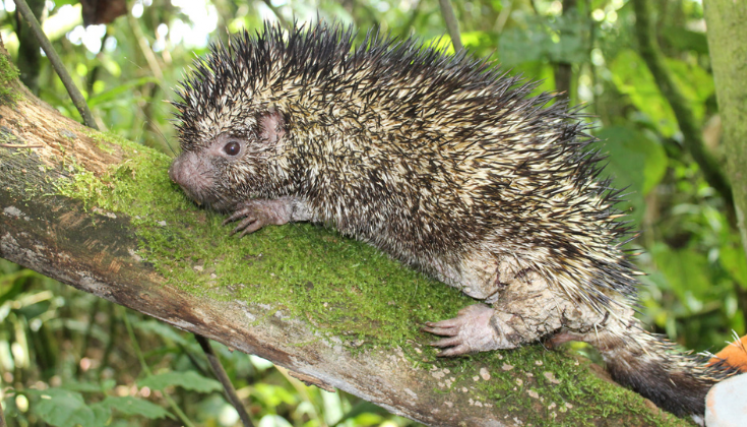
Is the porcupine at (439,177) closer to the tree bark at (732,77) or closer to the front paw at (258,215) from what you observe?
the front paw at (258,215)

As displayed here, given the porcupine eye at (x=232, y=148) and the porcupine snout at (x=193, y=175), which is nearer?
the porcupine snout at (x=193, y=175)

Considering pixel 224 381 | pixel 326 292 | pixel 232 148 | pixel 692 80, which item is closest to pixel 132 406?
pixel 224 381

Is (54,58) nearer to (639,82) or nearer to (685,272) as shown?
(639,82)

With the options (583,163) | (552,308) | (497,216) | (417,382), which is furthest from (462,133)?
(417,382)

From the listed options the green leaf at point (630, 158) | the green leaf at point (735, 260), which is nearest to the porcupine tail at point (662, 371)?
the green leaf at point (630, 158)

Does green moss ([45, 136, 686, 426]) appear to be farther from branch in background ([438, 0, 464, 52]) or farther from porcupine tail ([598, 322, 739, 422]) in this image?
branch in background ([438, 0, 464, 52])

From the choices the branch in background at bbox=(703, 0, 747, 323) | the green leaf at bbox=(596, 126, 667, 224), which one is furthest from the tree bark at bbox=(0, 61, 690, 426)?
the green leaf at bbox=(596, 126, 667, 224)
